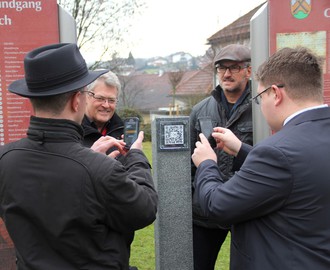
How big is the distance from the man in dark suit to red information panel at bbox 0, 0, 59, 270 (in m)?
1.97

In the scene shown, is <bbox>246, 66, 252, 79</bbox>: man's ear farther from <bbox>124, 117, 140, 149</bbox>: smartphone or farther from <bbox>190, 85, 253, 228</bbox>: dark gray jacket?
<bbox>124, 117, 140, 149</bbox>: smartphone

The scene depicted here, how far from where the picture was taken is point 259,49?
3432 millimetres

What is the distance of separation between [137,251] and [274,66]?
14.1 feet

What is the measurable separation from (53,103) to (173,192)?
1.41 meters

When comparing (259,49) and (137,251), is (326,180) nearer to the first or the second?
(259,49)

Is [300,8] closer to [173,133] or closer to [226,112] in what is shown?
[226,112]

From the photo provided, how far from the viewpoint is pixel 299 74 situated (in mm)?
1913

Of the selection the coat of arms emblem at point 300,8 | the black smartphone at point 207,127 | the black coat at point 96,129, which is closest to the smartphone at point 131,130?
the black coat at point 96,129

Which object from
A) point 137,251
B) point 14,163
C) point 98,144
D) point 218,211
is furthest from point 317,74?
point 137,251

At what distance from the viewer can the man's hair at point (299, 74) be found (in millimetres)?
1916

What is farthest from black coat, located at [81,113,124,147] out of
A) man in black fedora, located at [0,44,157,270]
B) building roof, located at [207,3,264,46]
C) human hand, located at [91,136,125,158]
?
building roof, located at [207,3,264,46]

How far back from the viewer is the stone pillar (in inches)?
117

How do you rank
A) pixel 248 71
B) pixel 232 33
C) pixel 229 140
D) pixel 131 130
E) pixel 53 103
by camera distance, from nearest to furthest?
pixel 53 103, pixel 229 140, pixel 131 130, pixel 248 71, pixel 232 33

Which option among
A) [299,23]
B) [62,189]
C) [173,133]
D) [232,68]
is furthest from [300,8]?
[62,189]
